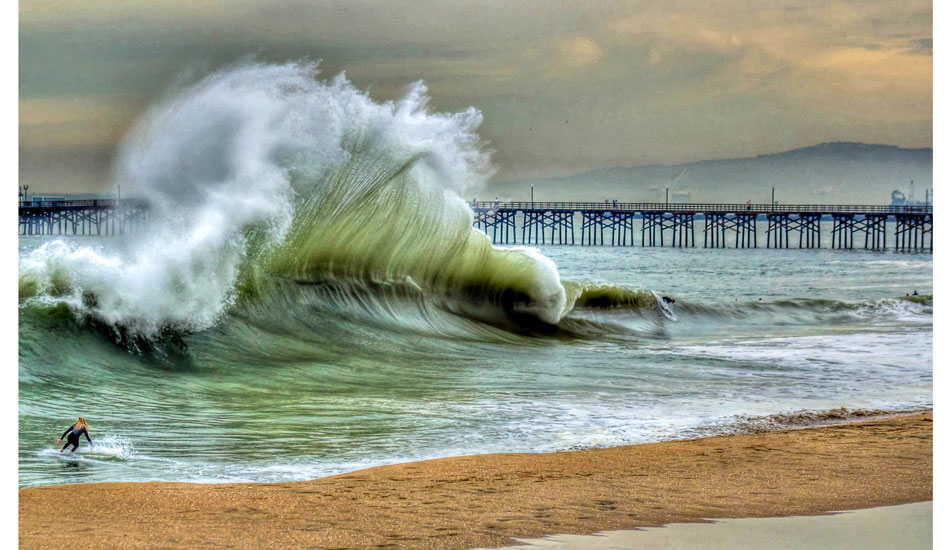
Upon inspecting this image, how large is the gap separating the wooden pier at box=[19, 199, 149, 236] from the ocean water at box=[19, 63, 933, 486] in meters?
0.11

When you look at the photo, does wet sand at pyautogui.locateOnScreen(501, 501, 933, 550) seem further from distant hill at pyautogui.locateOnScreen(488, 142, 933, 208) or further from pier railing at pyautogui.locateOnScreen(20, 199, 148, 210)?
pier railing at pyautogui.locateOnScreen(20, 199, 148, 210)

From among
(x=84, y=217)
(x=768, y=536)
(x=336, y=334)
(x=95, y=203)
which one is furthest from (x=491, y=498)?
(x=84, y=217)

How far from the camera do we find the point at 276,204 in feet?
19.5

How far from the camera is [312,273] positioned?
251 inches

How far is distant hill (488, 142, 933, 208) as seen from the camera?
19.1 ft

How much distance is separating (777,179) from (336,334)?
3.35 metres

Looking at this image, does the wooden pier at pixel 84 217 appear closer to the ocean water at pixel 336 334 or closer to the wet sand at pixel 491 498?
the ocean water at pixel 336 334

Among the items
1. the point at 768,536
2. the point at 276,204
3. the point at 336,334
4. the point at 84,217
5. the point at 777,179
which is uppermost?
the point at 777,179

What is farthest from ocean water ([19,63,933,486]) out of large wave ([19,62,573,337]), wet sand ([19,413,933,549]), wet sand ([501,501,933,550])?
wet sand ([501,501,933,550])

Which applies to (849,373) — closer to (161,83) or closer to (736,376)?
(736,376)

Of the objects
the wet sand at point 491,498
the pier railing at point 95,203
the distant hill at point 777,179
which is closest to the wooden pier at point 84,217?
the pier railing at point 95,203

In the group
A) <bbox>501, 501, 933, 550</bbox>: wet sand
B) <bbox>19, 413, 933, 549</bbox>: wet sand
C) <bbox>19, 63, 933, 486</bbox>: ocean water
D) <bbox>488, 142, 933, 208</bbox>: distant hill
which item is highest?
<bbox>488, 142, 933, 208</bbox>: distant hill

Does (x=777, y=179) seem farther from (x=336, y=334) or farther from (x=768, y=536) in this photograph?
(x=768, y=536)

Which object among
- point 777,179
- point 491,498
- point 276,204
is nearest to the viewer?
point 491,498
